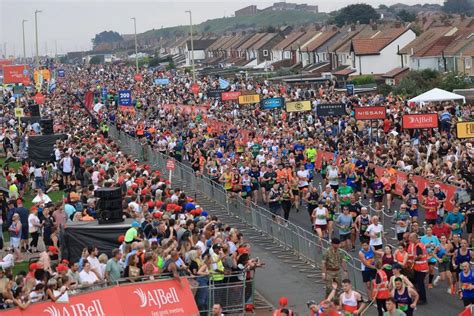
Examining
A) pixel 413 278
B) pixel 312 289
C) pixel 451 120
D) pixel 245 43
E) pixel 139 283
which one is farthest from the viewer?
pixel 245 43

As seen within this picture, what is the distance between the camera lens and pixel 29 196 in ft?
119

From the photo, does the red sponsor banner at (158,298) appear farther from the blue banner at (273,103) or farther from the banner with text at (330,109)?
the blue banner at (273,103)

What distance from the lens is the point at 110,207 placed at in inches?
859

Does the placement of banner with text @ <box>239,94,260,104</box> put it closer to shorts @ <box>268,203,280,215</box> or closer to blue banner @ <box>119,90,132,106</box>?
blue banner @ <box>119,90,132,106</box>

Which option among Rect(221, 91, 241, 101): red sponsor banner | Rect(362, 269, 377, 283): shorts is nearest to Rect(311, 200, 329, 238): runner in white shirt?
Rect(362, 269, 377, 283): shorts

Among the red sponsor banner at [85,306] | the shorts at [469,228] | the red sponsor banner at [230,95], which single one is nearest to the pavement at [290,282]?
the shorts at [469,228]

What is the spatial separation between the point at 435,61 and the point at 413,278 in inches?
2944

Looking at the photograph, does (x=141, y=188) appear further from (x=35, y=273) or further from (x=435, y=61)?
(x=435, y=61)

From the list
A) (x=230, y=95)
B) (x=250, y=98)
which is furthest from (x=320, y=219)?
(x=230, y=95)

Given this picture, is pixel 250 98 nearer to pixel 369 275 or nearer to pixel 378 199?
pixel 378 199

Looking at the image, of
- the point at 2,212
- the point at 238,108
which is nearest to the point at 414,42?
the point at 238,108

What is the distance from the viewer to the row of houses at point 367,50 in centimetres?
9162

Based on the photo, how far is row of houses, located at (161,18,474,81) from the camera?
91.6 meters

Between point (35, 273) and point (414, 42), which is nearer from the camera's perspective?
point (35, 273)
